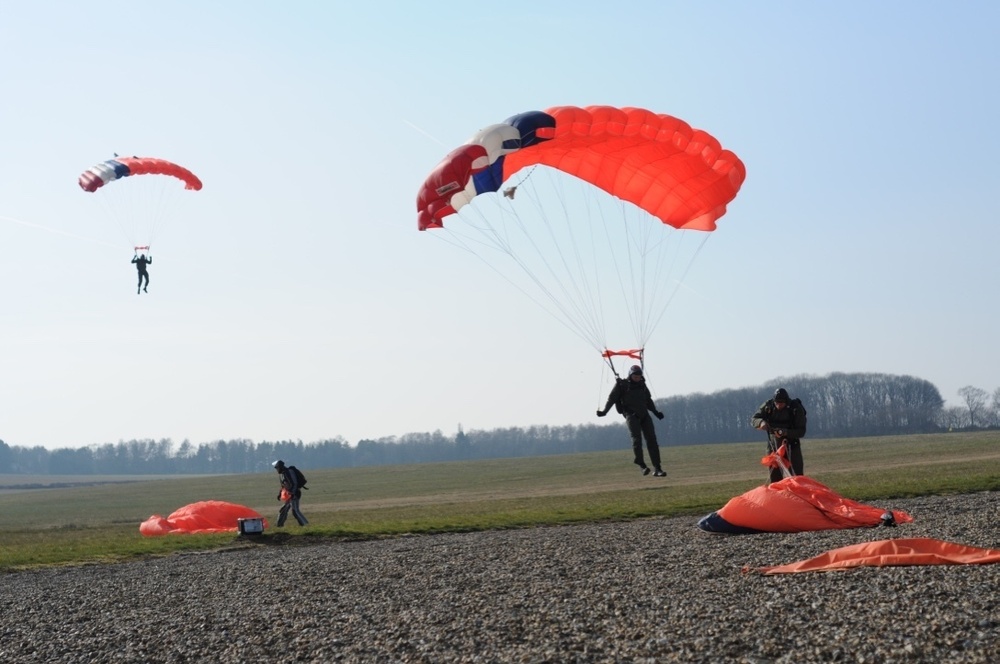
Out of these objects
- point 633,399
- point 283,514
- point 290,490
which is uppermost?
point 633,399

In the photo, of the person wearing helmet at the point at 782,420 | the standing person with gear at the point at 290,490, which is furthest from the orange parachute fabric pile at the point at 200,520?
the person wearing helmet at the point at 782,420

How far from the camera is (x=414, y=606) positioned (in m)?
9.39

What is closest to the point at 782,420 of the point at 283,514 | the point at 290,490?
the point at 290,490

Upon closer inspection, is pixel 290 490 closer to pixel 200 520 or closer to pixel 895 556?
pixel 200 520

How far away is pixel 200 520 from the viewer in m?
23.8

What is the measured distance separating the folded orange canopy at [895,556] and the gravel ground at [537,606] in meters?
0.30

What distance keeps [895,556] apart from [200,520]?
1837 cm

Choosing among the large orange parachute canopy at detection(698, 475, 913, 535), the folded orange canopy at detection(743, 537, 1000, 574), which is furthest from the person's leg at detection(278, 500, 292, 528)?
the folded orange canopy at detection(743, 537, 1000, 574)

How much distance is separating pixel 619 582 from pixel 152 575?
262 inches

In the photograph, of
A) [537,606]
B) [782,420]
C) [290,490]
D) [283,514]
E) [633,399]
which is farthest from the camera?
[283,514]

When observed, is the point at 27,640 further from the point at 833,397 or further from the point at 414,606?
the point at 833,397

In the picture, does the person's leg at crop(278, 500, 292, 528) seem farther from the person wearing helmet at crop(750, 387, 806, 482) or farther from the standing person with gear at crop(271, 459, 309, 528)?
the person wearing helmet at crop(750, 387, 806, 482)

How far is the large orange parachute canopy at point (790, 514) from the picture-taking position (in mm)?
13094

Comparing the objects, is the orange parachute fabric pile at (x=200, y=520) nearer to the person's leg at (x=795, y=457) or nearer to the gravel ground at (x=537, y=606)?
the gravel ground at (x=537, y=606)
